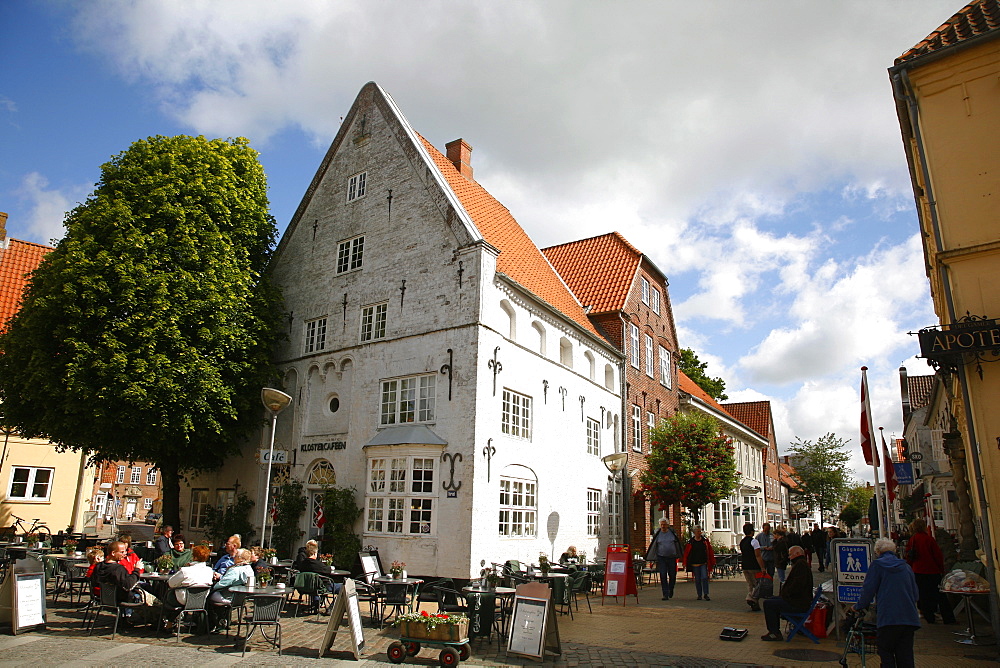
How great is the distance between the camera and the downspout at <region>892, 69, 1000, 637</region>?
32.1 ft

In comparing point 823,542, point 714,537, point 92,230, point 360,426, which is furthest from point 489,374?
point 714,537

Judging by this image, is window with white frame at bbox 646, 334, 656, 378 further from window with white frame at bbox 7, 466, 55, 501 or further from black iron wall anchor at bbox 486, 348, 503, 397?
window with white frame at bbox 7, 466, 55, 501

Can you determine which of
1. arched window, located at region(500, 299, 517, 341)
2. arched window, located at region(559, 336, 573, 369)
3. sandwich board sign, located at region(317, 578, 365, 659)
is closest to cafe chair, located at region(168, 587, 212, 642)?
sandwich board sign, located at region(317, 578, 365, 659)

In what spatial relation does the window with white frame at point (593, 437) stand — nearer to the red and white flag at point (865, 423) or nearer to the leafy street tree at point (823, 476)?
the red and white flag at point (865, 423)

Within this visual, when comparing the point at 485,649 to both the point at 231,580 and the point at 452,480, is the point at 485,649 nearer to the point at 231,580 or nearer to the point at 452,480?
the point at 231,580

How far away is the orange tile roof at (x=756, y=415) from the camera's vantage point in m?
48.6

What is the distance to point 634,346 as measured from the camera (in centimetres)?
2658

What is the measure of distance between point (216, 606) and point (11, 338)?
13.1 metres

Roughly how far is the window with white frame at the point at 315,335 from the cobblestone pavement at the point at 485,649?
32.3 feet

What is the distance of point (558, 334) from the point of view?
68.7 ft

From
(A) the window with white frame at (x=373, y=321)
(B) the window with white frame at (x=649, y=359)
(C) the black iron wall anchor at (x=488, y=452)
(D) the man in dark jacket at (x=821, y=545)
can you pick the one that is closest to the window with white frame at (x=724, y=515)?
(D) the man in dark jacket at (x=821, y=545)

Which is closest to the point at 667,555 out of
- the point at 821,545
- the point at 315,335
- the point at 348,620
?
the point at 348,620

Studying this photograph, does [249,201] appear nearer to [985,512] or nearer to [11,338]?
[11,338]

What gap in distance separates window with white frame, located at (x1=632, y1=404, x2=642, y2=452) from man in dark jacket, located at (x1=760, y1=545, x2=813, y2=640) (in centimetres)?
1523
